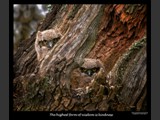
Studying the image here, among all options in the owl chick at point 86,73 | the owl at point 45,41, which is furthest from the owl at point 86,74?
the owl at point 45,41

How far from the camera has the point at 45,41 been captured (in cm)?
1252

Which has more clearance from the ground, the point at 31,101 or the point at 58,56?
the point at 58,56

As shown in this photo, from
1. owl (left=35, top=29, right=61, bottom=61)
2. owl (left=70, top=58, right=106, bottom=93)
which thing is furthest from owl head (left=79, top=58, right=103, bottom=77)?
owl (left=35, top=29, right=61, bottom=61)

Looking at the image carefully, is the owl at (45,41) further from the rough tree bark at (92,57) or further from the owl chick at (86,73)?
the owl chick at (86,73)

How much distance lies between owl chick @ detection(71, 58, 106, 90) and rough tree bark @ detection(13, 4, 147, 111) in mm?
72

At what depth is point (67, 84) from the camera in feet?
40.5

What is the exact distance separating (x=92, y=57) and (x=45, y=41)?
88 centimetres

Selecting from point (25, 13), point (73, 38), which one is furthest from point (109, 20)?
point (25, 13)

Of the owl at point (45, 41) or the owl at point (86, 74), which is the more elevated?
Answer: the owl at point (45, 41)

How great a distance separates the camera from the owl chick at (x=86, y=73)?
12.3 m

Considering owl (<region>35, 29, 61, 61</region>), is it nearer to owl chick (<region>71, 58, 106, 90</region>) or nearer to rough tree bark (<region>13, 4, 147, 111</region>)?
rough tree bark (<region>13, 4, 147, 111</region>)

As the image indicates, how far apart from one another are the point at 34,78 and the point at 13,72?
39cm

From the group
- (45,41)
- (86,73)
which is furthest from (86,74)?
(45,41)
